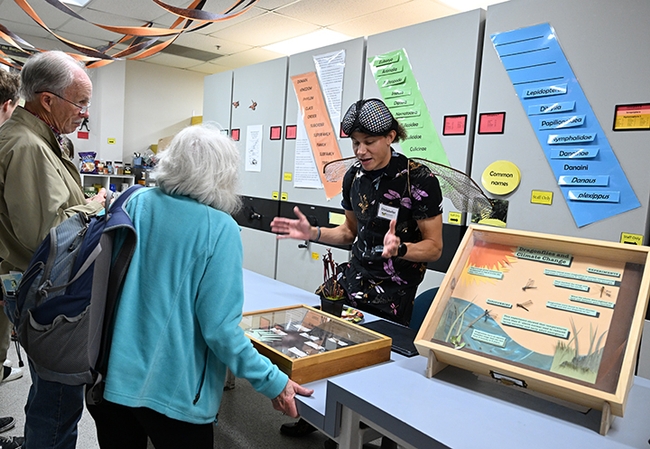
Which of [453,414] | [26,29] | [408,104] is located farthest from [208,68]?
[453,414]

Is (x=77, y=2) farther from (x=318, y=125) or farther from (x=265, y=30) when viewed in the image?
(x=318, y=125)

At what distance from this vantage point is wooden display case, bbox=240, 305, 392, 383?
1144mm

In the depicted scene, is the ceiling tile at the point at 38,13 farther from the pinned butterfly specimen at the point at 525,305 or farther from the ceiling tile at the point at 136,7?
the pinned butterfly specimen at the point at 525,305

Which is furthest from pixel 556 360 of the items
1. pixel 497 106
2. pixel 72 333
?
pixel 497 106

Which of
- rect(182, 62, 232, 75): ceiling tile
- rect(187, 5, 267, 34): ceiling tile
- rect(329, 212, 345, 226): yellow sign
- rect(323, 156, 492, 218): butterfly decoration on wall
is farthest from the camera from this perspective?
rect(182, 62, 232, 75): ceiling tile

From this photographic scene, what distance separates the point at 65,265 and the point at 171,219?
30 centimetres

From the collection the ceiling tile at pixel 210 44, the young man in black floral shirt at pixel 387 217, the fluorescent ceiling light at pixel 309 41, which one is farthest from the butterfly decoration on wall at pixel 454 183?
the ceiling tile at pixel 210 44

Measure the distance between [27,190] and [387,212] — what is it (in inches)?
48.1

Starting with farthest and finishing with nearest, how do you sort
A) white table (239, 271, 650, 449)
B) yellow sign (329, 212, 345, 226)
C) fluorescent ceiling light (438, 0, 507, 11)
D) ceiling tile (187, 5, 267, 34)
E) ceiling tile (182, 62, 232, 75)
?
ceiling tile (182, 62, 232, 75), ceiling tile (187, 5, 267, 34), fluorescent ceiling light (438, 0, 507, 11), yellow sign (329, 212, 345, 226), white table (239, 271, 650, 449)

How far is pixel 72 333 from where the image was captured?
1082 millimetres

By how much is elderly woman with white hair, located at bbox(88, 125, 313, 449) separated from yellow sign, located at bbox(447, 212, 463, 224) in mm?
1568

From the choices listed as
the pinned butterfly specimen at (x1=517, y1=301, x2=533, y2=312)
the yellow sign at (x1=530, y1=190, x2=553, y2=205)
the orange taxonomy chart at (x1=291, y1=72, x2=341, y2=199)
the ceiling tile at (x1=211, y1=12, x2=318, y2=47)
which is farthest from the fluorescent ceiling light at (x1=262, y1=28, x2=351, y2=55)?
the pinned butterfly specimen at (x1=517, y1=301, x2=533, y2=312)

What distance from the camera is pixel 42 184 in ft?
5.03

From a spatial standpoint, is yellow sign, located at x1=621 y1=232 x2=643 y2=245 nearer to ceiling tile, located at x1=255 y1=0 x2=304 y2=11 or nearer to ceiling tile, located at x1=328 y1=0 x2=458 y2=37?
ceiling tile, located at x1=328 y1=0 x2=458 y2=37
